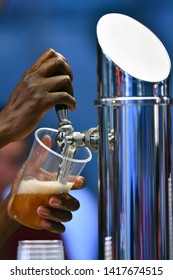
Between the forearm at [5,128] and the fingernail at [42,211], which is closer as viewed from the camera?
the fingernail at [42,211]

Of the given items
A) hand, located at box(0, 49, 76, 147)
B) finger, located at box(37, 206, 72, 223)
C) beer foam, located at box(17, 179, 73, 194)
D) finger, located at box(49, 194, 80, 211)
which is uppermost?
hand, located at box(0, 49, 76, 147)

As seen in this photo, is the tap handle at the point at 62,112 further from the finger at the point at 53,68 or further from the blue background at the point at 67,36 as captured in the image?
the blue background at the point at 67,36

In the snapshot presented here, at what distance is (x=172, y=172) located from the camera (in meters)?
0.56

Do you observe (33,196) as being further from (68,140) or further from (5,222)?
(5,222)

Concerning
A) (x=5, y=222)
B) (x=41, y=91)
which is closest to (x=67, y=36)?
(x=5, y=222)

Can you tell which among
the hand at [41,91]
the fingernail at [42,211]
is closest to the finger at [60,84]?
the hand at [41,91]

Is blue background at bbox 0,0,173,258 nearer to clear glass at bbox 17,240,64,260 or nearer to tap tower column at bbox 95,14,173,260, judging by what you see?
clear glass at bbox 17,240,64,260

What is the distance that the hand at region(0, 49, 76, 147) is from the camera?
0.62 m

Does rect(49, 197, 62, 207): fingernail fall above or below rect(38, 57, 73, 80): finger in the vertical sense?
below

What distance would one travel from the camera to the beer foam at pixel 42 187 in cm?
59

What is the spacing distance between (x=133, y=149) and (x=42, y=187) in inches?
3.9

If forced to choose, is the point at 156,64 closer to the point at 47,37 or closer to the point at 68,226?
the point at 47,37

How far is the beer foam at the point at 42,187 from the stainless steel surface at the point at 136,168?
0.06 m

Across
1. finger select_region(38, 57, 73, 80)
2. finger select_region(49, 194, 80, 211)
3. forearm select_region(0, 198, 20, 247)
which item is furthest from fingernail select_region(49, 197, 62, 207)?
forearm select_region(0, 198, 20, 247)
